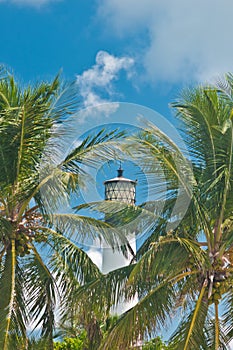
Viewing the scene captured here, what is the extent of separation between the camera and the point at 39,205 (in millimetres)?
11477

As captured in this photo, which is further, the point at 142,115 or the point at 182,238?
the point at 142,115

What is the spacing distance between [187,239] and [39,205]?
8.81ft

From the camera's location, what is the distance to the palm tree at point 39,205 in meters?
11.4

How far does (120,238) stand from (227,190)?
255 centimetres

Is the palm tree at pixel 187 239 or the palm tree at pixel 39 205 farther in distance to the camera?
the palm tree at pixel 39 205

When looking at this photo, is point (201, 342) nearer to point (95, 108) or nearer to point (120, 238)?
point (120, 238)

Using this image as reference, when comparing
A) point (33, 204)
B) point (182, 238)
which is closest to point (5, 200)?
point (33, 204)

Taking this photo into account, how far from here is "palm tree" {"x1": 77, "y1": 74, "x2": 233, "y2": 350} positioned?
417 inches

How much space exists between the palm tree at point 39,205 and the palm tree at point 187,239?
1.02 meters

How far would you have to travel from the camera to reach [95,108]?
38.8 ft

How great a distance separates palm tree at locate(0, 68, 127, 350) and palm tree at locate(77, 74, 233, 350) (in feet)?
3.33

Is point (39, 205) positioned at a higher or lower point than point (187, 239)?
higher

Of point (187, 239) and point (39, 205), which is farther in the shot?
point (39, 205)

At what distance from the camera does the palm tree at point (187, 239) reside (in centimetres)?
1059
